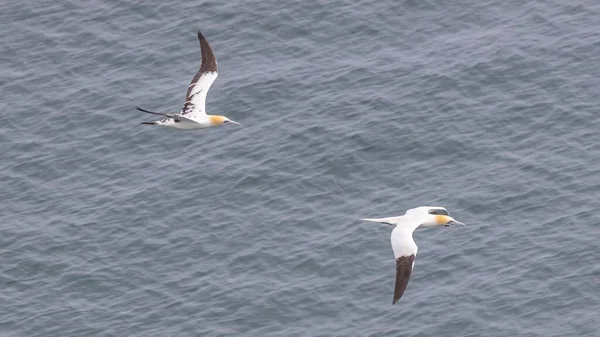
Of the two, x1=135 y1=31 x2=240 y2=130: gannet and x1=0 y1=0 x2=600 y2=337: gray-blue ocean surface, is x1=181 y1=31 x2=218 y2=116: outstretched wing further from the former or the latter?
x1=0 y1=0 x2=600 y2=337: gray-blue ocean surface

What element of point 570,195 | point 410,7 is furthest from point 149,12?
point 570,195

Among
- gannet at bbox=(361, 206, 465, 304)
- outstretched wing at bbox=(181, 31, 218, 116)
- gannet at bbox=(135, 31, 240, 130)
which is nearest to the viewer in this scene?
gannet at bbox=(361, 206, 465, 304)

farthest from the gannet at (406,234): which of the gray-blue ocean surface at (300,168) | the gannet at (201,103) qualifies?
the gray-blue ocean surface at (300,168)

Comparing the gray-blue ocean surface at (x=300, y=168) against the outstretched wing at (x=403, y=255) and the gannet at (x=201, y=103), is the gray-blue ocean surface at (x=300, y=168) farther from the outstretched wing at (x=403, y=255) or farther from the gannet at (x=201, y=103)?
the gannet at (x=201, y=103)

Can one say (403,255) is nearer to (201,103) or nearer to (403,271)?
(403,271)

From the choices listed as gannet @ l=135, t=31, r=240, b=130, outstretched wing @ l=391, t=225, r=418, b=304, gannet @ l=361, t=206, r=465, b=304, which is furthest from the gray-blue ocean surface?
gannet @ l=135, t=31, r=240, b=130

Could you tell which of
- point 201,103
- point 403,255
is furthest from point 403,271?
point 201,103
